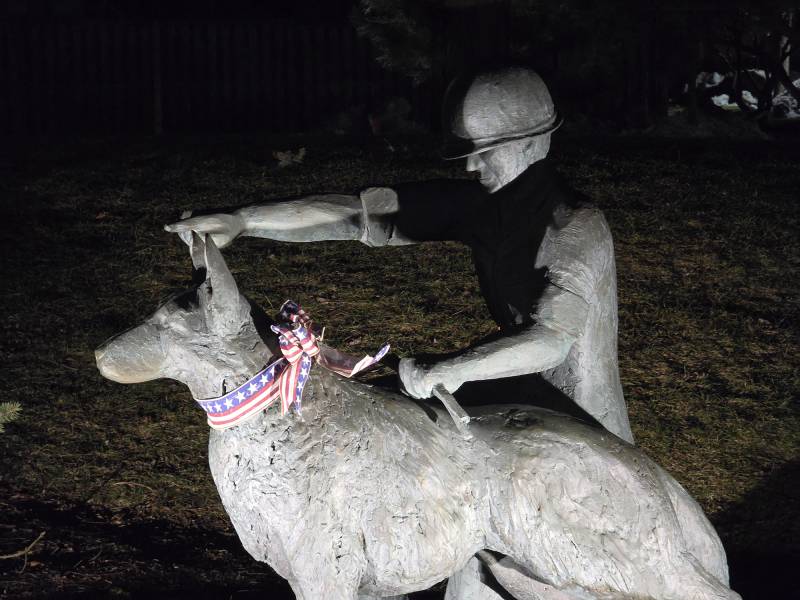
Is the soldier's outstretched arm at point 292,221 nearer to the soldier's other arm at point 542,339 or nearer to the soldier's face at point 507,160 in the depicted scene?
the soldier's face at point 507,160

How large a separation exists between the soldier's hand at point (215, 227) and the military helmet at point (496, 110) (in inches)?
22.4

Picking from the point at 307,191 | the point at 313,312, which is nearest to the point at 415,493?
the point at 313,312

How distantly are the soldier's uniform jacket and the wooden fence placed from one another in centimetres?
867

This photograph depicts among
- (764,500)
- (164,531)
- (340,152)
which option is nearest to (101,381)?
(164,531)

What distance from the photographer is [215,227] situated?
2869mm

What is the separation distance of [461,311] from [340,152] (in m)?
2.70

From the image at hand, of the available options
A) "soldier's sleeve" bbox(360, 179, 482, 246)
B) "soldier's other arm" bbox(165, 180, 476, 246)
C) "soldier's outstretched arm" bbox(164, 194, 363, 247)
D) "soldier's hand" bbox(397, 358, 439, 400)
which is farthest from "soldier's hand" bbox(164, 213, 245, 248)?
"soldier's hand" bbox(397, 358, 439, 400)

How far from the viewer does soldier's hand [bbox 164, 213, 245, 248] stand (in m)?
2.81

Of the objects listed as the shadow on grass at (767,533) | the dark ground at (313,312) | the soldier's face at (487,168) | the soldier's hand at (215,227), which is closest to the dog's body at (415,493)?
the soldier's hand at (215,227)

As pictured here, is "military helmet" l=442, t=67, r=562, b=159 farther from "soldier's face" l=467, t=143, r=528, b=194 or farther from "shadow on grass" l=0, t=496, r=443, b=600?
"shadow on grass" l=0, t=496, r=443, b=600

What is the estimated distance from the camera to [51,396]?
7023 millimetres

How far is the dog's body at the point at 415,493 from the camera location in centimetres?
273

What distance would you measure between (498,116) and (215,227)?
748 mm

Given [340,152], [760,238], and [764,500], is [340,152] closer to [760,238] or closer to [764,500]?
[760,238]
